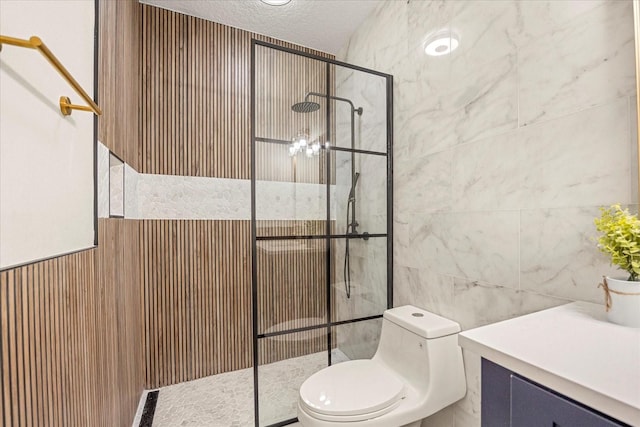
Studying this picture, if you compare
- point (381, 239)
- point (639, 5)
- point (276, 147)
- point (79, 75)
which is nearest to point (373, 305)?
point (381, 239)

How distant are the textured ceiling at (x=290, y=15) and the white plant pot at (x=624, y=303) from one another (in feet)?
6.97

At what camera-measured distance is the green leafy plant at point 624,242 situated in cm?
76

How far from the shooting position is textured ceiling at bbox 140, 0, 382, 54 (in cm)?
207

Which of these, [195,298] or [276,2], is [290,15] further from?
[195,298]

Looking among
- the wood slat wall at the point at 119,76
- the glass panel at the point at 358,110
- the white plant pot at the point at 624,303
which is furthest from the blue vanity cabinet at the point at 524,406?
the wood slat wall at the point at 119,76

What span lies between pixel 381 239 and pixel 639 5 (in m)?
1.42

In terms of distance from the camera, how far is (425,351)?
1.35 m

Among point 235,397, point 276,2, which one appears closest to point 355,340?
point 235,397

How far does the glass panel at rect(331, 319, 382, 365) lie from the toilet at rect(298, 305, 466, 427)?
28cm

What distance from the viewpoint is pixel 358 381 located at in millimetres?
1363

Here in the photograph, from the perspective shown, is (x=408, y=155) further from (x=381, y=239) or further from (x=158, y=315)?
(x=158, y=315)

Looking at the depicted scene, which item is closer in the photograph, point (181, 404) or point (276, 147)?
point (276, 147)

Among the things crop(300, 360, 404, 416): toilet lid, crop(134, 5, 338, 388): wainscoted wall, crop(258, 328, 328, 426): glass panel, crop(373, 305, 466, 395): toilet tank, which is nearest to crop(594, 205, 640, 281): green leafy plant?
crop(373, 305, 466, 395): toilet tank

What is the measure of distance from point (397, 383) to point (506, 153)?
1123 millimetres
